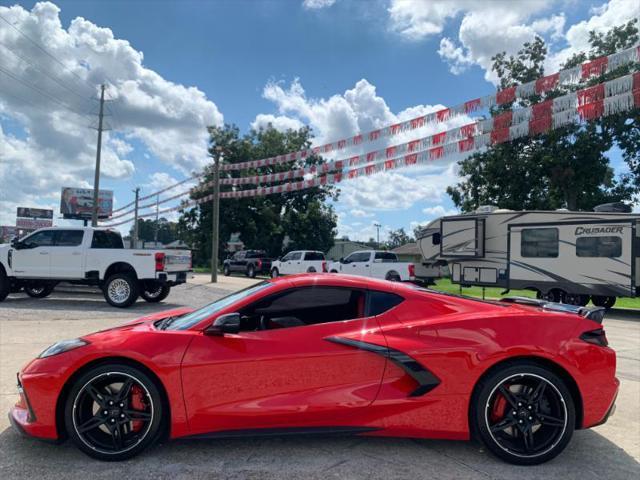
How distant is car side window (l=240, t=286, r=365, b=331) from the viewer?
3.38 m

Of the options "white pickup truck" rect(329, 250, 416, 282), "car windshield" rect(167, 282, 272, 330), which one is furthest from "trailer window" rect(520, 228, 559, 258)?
"car windshield" rect(167, 282, 272, 330)

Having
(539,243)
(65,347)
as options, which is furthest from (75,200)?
(65,347)

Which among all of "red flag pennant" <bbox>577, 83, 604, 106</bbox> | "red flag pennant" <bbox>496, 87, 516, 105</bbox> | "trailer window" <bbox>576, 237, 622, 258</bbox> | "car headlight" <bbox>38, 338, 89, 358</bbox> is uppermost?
"red flag pennant" <bbox>496, 87, 516, 105</bbox>

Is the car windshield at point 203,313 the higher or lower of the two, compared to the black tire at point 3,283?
higher

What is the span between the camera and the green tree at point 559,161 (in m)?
26.9

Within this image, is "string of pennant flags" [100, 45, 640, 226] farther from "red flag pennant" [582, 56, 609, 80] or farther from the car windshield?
the car windshield

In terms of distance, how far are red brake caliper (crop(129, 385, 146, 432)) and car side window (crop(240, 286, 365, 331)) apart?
0.82 m

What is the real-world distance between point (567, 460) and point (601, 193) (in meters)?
30.0

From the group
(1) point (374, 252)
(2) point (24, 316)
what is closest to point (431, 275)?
(1) point (374, 252)

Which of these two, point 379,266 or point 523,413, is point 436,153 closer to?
point 379,266

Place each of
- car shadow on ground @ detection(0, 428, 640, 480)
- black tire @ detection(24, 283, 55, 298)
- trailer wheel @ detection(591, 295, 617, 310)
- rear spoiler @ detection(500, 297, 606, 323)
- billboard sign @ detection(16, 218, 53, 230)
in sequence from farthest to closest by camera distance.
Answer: billboard sign @ detection(16, 218, 53, 230) → trailer wheel @ detection(591, 295, 617, 310) → black tire @ detection(24, 283, 55, 298) → rear spoiler @ detection(500, 297, 606, 323) → car shadow on ground @ detection(0, 428, 640, 480)

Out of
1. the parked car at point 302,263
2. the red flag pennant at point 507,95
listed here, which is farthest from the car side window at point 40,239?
the parked car at point 302,263

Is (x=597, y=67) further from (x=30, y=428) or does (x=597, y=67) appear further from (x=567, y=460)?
(x=30, y=428)

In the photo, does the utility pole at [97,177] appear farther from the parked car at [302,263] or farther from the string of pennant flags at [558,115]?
the string of pennant flags at [558,115]
